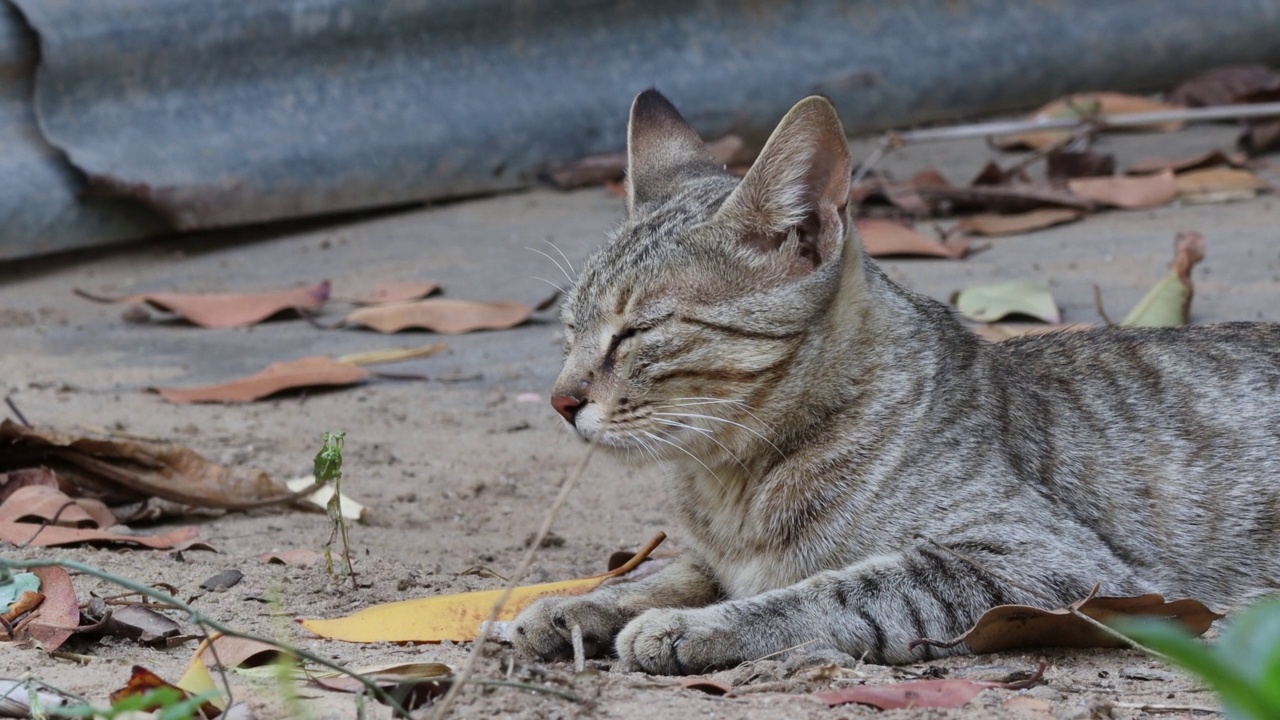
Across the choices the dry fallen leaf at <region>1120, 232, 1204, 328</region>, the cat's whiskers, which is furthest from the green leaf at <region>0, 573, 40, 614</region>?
the dry fallen leaf at <region>1120, 232, 1204, 328</region>

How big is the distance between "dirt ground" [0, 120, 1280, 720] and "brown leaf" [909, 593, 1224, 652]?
1.5 inches

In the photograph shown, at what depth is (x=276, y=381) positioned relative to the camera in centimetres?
543

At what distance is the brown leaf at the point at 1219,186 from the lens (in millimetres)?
7098

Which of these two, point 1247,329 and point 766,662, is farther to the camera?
point 1247,329

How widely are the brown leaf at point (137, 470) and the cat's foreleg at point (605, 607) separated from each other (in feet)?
4.07

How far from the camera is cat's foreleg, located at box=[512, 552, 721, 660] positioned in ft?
10.4

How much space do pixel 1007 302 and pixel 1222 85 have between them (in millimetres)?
3614

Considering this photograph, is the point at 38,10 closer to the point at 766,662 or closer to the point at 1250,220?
the point at 766,662

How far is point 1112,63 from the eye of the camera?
860cm

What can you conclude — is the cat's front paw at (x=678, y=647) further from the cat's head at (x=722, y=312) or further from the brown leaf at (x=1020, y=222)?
the brown leaf at (x=1020, y=222)

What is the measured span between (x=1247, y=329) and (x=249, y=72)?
488 cm

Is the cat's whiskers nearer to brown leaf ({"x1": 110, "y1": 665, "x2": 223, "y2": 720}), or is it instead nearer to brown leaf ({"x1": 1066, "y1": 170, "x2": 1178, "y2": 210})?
brown leaf ({"x1": 110, "y1": 665, "x2": 223, "y2": 720})

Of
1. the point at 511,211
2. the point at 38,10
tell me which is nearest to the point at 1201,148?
the point at 511,211

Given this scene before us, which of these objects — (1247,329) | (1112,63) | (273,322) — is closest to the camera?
(1247,329)
